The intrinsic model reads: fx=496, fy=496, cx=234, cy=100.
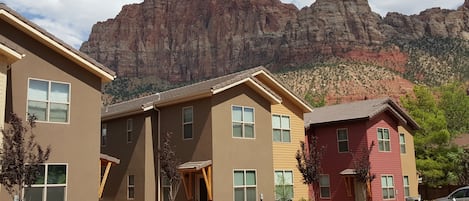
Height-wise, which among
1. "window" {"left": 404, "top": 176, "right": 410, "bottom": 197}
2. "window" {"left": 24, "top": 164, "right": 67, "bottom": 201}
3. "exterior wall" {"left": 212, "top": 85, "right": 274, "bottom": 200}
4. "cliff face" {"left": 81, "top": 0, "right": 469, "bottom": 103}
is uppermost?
"cliff face" {"left": 81, "top": 0, "right": 469, "bottom": 103}

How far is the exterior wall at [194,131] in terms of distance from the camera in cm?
2134

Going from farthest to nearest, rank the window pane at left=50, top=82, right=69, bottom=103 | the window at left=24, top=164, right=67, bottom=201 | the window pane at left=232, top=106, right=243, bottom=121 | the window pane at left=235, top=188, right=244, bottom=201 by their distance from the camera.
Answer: the window pane at left=232, top=106, right=243, bottom=121
the window pane at left=235, top=188, right=244, bottom=201
the window pane at left=50, top=82, right=69, bottom=103
the window at left=24, top=164, right=67, bottom=201

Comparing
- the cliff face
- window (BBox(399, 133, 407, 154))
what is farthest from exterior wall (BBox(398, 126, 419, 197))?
the cliff face

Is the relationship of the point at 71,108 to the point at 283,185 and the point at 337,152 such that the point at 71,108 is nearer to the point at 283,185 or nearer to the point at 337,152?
the point at 283,185

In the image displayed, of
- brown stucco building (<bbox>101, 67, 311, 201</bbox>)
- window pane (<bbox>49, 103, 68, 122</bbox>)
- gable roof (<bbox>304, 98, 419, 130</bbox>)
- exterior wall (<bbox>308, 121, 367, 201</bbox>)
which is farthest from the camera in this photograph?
gable roof (<bbox>304, 98, 419, 130</bbox>)

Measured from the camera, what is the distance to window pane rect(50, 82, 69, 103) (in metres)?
17.3

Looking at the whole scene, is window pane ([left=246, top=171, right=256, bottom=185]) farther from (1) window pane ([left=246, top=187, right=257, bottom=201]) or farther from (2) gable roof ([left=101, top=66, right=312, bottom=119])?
(2) gable roof ([left=101, top=66, right=312, bottom=119])

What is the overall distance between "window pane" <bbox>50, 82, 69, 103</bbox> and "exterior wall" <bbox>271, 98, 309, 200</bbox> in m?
11.3

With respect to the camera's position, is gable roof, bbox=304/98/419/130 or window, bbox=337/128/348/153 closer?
gable roof, bbox=304/98/419/130

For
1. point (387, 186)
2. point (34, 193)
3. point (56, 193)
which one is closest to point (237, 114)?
point (56, 193)

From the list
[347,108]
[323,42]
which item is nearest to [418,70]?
[323,42]

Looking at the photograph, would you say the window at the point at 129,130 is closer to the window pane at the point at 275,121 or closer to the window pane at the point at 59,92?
the window pane at the point at 275,121

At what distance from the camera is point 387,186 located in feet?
95.5

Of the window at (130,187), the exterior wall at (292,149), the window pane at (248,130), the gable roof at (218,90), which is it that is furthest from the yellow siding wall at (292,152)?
the window at (130,187)
